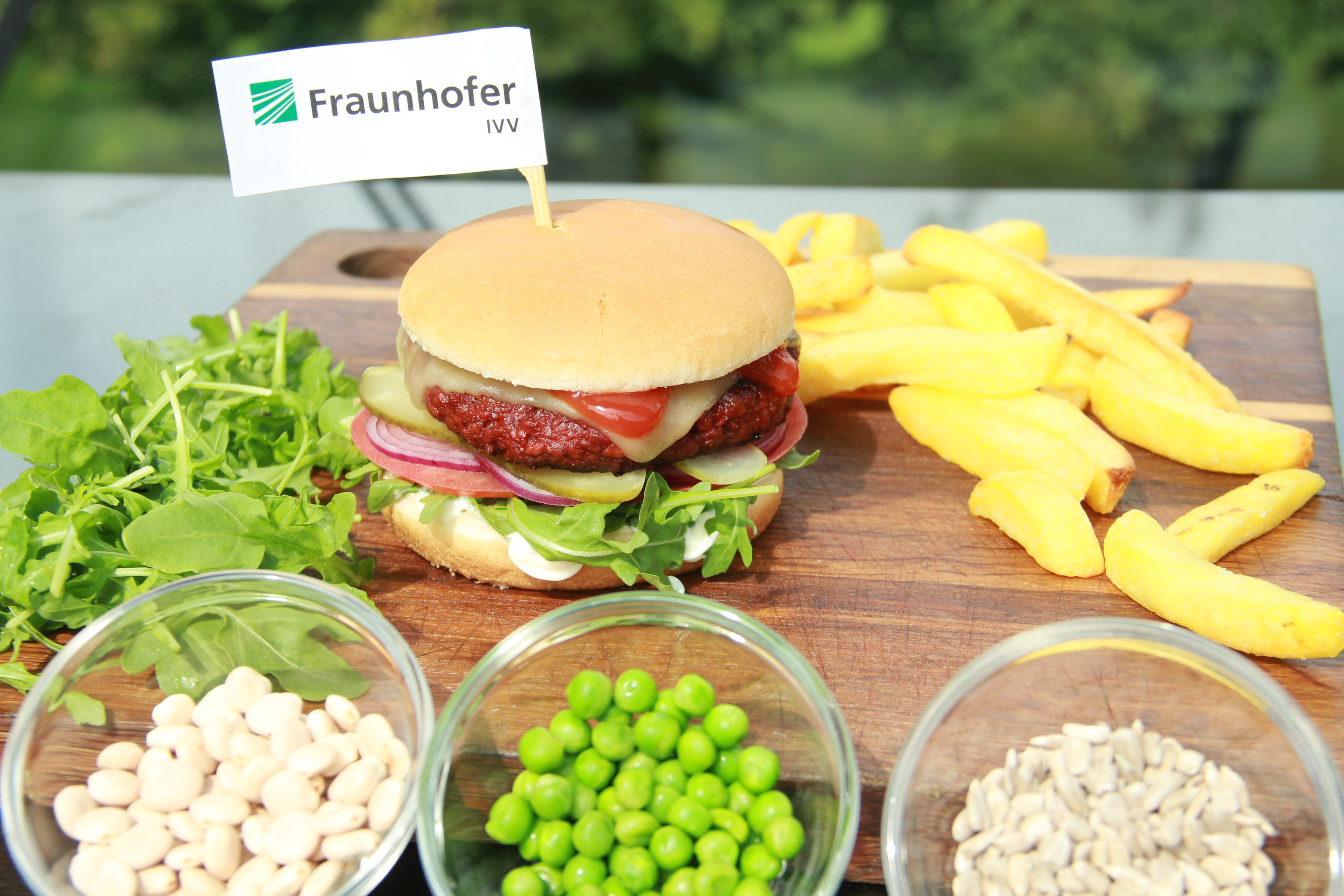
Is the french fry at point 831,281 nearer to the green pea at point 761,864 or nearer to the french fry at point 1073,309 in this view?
the french fry at point 1073,309

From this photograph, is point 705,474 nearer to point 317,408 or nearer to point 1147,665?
point 1147,665

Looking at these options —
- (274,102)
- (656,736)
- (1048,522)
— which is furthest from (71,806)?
(1048,522)

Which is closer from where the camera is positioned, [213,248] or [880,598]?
[880,598]

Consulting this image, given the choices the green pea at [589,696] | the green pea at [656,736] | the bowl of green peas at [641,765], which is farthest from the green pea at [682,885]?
the green pea at [589,696]

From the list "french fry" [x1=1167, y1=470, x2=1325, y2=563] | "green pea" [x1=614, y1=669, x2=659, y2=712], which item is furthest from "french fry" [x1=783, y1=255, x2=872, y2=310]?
"green pea" [x1=614, y1=669, x2=659, y2=712]

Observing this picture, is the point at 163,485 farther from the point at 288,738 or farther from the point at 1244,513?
the point at 1244,513

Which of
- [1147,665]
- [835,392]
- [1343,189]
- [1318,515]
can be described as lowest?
[1343,189]

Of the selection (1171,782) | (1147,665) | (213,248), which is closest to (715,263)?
(1147,665)
